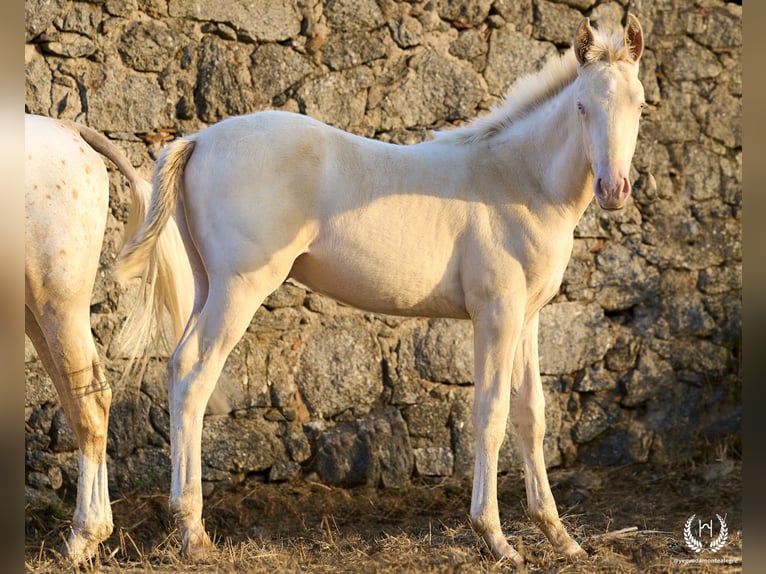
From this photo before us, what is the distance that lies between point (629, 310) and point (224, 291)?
3.14 meters

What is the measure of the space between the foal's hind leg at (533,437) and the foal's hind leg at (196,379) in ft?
4.00

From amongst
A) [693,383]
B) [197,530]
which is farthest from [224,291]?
[693,383]

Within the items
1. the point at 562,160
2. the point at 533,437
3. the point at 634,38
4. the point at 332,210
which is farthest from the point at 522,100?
the point at 533,437

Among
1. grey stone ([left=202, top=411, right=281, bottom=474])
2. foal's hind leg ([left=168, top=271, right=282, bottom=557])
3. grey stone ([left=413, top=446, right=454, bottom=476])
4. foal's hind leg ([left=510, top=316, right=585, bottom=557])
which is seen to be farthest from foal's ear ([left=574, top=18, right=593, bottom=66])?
grey stone ([left=202, top=411, right=281, bottom=474])

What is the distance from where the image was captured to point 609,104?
3.32 m

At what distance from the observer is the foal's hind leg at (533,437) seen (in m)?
3.70

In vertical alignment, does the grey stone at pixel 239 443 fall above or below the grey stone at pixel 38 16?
below

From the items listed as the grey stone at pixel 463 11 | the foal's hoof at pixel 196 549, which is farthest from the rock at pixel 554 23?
the foal's hoof at pixel 196 549

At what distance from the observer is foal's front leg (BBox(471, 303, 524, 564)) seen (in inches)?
137

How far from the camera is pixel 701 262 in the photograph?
18.5ft

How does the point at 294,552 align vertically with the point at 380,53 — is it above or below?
below

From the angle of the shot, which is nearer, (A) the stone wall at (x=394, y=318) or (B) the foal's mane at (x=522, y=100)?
(B) the foal's mane at (x=522, y=100)

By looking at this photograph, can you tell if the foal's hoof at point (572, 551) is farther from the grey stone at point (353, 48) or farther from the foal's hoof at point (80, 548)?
the grey stone at point (353, 48)

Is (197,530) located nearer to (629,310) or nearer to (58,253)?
(58,253)
